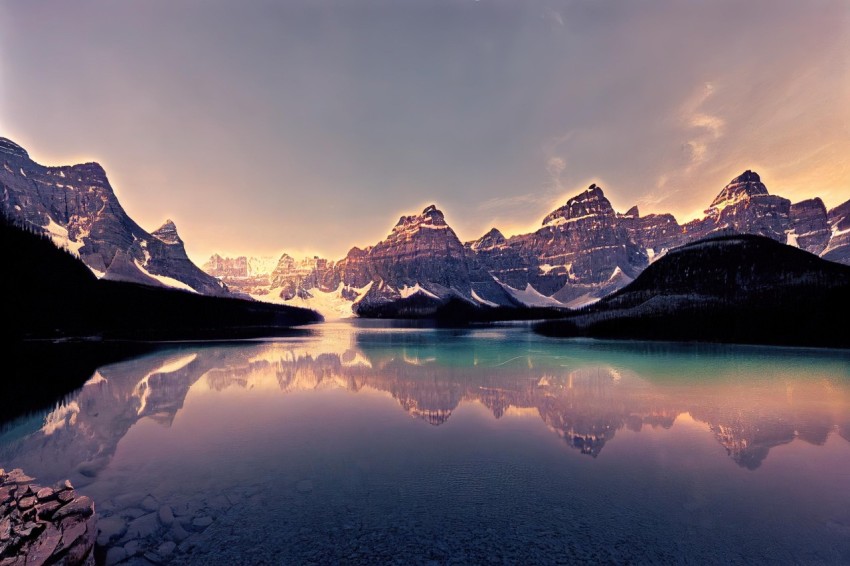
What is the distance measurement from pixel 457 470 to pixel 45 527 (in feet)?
44.2

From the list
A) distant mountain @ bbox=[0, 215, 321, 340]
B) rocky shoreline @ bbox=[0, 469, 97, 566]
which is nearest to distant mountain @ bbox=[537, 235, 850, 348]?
rocky shoreline @ bbox=[0, 469, 97, 566]

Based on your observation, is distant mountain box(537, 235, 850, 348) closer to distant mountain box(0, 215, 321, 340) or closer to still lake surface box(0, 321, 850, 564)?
still lake surface box(0, 321, 850, 564)

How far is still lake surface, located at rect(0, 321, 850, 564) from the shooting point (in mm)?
12023

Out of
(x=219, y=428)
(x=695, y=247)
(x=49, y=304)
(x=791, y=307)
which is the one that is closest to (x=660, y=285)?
(x=695, y=247)

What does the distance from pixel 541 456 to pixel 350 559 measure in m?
11.3

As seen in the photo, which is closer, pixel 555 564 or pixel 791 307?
pixel 555 564

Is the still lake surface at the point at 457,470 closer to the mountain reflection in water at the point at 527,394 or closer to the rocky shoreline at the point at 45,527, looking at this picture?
the mountain reflection in water at the point at 527,394

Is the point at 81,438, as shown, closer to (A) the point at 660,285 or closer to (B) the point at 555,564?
(B) the point at 555,564

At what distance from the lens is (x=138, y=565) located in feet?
35.9

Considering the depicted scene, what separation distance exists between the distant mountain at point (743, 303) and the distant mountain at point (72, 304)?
12044cm

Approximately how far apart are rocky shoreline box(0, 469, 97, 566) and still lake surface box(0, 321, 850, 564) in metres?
1.04

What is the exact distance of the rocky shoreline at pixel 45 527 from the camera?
1037cm

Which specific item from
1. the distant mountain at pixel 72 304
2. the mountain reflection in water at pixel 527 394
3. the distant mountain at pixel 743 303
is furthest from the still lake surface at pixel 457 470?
the distant mountain at pixel 72 304

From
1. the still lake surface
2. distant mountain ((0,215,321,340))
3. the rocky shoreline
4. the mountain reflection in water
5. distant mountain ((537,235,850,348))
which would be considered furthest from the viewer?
distant mountain ((0,215,321,340))
